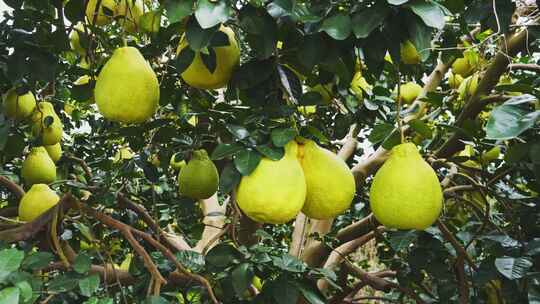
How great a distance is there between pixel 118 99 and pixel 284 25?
1.42 feet

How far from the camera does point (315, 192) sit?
53.8 inches

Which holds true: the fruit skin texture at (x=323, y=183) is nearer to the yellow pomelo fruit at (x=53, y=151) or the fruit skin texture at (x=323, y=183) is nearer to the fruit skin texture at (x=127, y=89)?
the fruit skin texture at (x=127, y=89)

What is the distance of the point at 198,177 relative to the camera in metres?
2.02

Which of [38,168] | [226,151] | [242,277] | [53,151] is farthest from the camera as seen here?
[53,151]

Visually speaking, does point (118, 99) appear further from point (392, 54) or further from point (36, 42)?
point (392, 54)

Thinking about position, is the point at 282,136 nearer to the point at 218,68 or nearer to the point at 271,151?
the point at 271,151

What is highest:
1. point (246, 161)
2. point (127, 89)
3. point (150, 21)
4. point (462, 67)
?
point (150, 21)

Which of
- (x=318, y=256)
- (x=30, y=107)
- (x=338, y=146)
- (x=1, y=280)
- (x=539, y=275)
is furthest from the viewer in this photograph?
(x=338, y=146)

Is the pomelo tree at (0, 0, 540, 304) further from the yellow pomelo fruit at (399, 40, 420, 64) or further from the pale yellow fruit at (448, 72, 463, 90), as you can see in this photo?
the pale yellow fruit at (448, 72, 463, 90)

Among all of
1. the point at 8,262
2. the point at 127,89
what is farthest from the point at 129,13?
the point at 8,262

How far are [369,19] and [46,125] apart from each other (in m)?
1.58

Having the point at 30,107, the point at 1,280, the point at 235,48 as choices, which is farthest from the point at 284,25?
the point at 30,107

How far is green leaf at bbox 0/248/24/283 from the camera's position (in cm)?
108

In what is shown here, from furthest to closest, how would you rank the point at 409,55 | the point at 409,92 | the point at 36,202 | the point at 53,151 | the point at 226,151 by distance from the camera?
the point at 409,92 → the point at 53,151 → the point at 36,202 → the point at 409,55 → the point at 226,151
